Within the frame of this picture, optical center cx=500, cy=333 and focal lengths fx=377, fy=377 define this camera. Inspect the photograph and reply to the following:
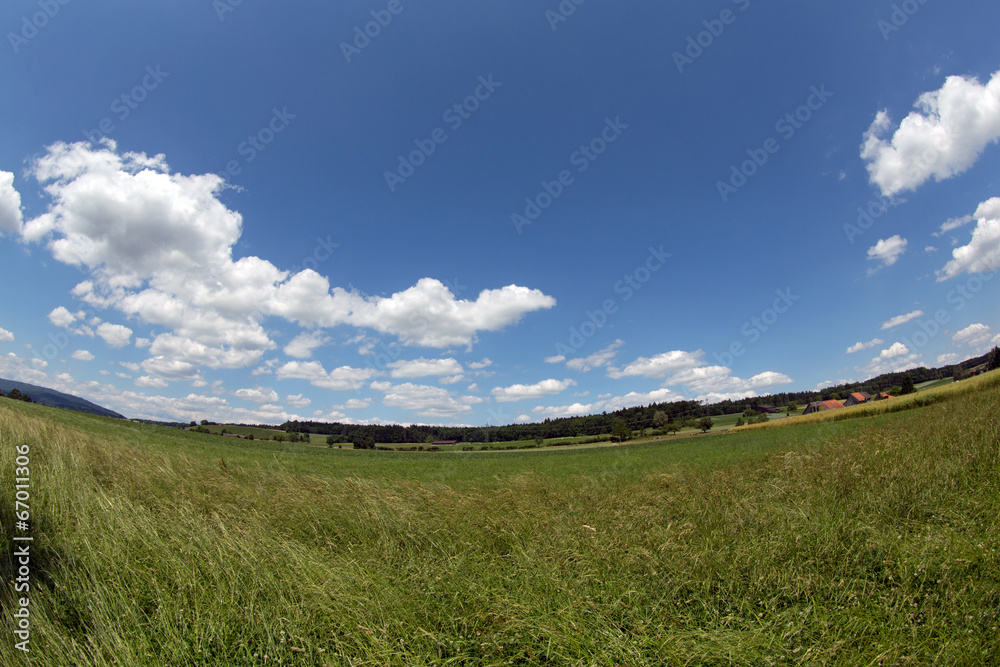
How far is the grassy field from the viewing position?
2596mm

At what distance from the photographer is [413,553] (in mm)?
4504

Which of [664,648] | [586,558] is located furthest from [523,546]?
[664,648]

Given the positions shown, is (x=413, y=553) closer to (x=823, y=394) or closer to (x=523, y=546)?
(x=523, y=546)

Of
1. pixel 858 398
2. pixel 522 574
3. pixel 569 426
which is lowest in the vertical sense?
pixel 569 426

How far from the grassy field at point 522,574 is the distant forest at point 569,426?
101 meters

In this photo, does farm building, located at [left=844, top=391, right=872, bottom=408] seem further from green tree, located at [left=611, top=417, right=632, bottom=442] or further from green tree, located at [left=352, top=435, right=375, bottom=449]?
green tree, located at [left=352, top=435, right=375, bottom=449]

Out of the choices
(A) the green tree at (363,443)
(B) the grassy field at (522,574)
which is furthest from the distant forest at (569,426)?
(B) the grassy field at (522,574)

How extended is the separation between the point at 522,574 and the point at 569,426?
400 ft

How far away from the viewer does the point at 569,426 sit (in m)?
120

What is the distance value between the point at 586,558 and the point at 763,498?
3488mm

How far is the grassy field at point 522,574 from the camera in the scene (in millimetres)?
2596

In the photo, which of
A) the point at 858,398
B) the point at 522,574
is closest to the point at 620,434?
the point at 858,398

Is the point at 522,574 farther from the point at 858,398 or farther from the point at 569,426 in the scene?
the point at 569,426

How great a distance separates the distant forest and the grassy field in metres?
101
